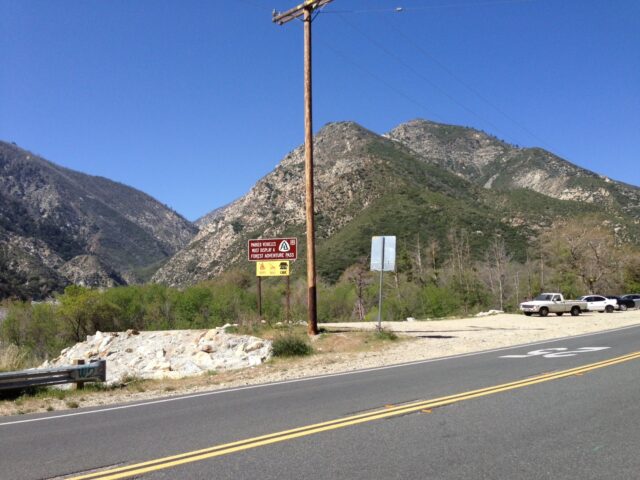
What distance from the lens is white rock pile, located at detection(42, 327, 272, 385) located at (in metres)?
18.3

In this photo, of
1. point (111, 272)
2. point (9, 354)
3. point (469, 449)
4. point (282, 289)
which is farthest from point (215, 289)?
point (111, 272)

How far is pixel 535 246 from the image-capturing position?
8481 centimetres

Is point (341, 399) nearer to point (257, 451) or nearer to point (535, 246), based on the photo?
point (257, 451)

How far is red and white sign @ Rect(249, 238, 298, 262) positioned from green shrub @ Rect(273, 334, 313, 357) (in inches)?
250

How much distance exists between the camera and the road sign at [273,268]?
2331 centimetres

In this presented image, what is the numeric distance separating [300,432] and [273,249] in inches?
659

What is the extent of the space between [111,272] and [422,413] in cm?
15824

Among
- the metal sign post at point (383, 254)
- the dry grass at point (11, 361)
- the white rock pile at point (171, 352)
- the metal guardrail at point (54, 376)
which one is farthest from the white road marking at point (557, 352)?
the dry grass at point (11, 361)

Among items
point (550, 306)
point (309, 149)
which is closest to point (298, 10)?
point (309, 149)

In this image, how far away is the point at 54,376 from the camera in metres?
12.2

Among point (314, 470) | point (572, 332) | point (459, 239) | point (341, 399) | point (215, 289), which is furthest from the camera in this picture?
point (459, 239)

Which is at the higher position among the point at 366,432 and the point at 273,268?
the point at 273,268

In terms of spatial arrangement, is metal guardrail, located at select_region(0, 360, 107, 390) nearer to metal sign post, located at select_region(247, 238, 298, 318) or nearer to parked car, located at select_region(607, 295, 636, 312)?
metal sign post, located at select_region(247, 238, 298, 318)

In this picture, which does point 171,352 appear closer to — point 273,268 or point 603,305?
point 273,268
